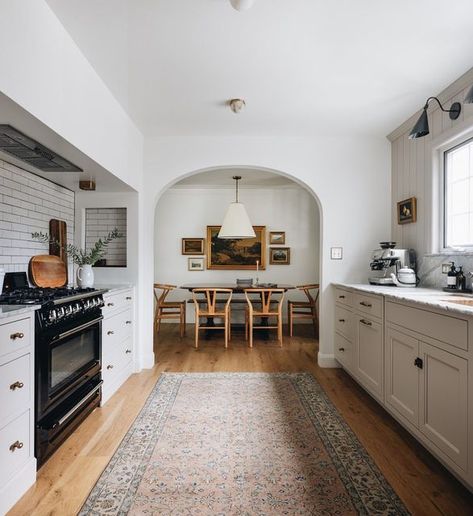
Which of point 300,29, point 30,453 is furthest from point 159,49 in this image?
point 30,453

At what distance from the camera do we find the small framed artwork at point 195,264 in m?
6.76

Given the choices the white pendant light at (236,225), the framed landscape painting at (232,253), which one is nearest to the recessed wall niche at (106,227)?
the white pendant light at (236,225)

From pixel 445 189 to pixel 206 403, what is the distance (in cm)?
263

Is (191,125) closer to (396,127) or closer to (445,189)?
(396,127)

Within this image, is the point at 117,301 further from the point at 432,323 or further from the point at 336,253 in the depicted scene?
the point at 432,323

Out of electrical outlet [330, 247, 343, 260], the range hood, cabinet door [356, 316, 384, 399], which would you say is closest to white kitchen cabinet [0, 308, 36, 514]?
the range hood

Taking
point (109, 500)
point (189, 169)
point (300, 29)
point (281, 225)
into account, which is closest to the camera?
point (109, 500)

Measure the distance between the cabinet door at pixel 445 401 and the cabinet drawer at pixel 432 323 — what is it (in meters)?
0.07

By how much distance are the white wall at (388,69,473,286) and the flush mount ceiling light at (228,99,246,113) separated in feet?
5.12

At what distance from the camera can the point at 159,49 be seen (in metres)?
2.38

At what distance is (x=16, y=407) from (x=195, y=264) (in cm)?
505

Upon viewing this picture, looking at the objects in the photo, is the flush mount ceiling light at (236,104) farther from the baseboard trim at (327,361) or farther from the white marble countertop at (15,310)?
the baseboard trim at (327,361)

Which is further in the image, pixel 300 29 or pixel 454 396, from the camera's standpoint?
pixel 300 29

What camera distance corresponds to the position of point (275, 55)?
2.44m
